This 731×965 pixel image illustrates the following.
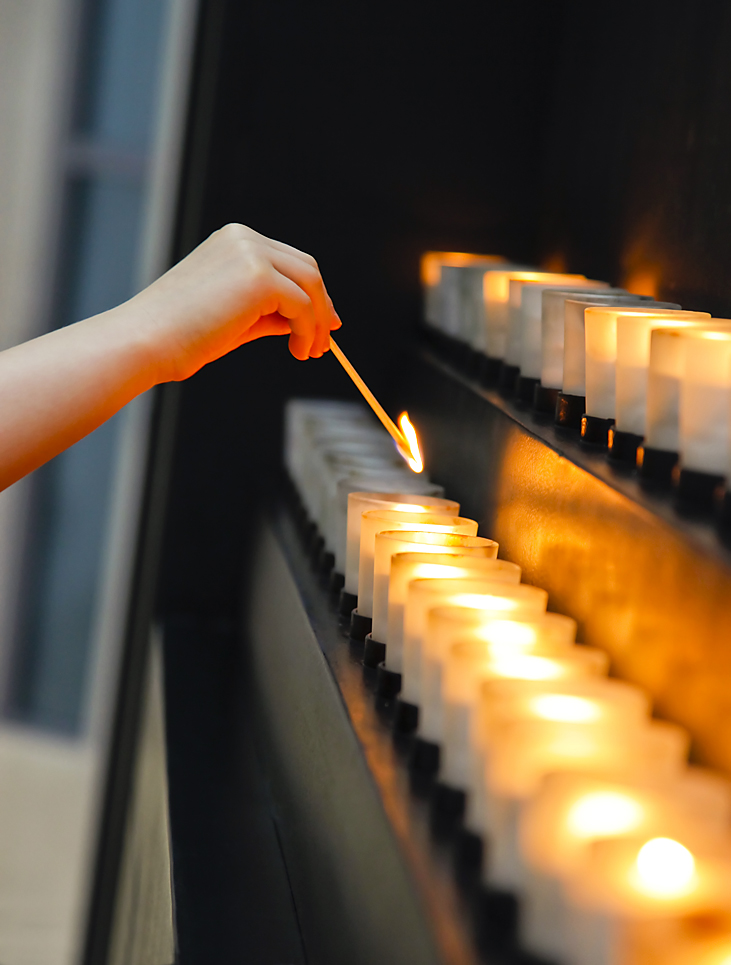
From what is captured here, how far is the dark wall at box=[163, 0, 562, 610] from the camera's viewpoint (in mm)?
1466

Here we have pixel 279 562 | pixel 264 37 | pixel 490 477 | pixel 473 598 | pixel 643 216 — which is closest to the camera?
pixel 473 598

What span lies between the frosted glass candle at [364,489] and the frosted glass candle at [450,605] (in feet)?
0.93

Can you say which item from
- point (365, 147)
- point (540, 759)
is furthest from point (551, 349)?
point (365, 147)

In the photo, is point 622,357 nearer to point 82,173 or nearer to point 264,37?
point 264,37

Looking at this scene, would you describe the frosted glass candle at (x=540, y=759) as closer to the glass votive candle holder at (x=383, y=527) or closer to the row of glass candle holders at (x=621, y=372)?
the row of glass candle holders at (x=621, y=372)

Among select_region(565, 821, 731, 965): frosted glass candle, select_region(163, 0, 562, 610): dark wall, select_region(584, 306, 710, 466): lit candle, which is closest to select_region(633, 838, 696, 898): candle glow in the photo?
select_region(565, 821, 731, 965): frosted glass candle

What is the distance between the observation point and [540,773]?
17.6 inches

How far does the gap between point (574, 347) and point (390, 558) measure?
21 centimetres

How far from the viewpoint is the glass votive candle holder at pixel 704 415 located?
56cm

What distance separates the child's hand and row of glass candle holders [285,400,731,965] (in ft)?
0.80

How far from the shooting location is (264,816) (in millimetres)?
953

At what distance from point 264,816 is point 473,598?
434 mm

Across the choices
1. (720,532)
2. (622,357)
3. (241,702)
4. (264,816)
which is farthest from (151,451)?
(720,532)

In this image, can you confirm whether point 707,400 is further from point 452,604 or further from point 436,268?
point 436,268
